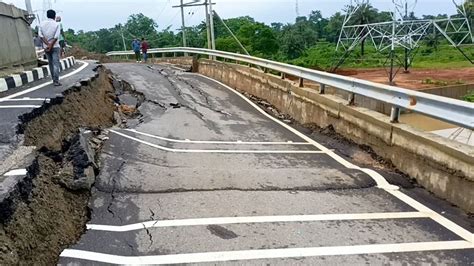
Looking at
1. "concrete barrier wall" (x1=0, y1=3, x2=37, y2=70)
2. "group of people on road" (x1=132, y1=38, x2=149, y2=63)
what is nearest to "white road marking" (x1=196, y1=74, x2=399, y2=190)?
"concrete barrier wall" (x1=0, y1=3, x2=37, y2=70)

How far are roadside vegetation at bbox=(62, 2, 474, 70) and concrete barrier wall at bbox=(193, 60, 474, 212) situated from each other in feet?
83.3

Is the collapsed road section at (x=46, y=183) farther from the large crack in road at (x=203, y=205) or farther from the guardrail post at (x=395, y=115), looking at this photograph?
the guardrail post at (x=395, y=115)

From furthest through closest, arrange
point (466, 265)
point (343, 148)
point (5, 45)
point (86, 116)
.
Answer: point (5, 45), point (86, 116), point (343, 148), point (466, 265)

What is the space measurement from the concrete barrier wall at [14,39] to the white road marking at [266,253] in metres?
9.76

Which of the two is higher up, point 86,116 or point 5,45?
point 5,45

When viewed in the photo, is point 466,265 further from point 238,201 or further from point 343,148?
point 343,148

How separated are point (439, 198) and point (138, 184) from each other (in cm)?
364

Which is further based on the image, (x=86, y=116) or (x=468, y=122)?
(x=86, y=116)

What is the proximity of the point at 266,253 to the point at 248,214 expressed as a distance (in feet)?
2.71

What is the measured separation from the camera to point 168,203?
15.8ft

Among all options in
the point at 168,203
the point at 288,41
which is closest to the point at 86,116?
the point at 168,203

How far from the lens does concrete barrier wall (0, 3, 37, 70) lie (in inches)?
462

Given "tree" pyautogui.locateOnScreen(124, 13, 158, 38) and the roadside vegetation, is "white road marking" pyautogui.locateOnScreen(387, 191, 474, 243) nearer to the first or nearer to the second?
the roadside vegetation

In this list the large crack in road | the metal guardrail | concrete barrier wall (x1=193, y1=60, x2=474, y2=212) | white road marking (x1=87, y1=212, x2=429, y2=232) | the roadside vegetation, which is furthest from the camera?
the roadside vegetation
